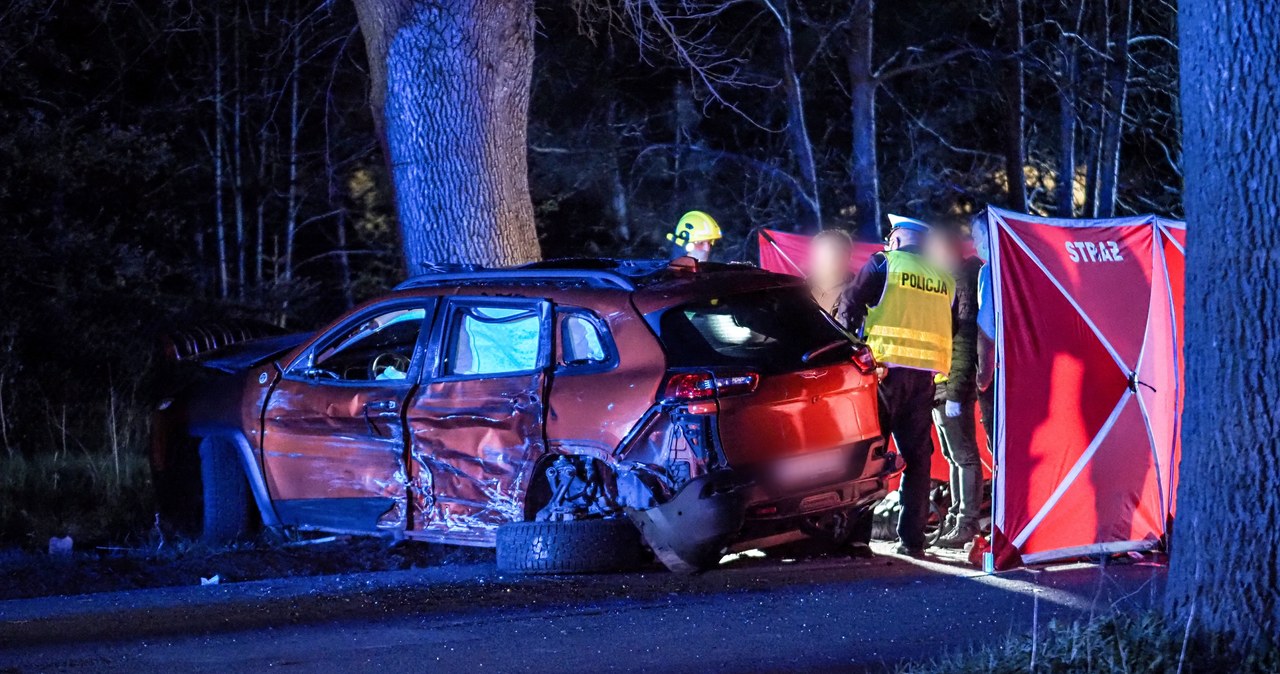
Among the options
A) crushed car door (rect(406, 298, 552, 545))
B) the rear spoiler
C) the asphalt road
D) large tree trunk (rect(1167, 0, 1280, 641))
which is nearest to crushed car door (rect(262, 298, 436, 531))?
crushed car door (rect(406, 298, 552, 545))

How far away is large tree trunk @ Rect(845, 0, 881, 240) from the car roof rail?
40.8ft

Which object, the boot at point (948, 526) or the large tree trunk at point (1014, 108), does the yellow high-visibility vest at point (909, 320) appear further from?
the large tree trunk at point (1014, 108)

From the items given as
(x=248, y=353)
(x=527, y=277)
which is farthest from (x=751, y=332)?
(x=248, y=353)

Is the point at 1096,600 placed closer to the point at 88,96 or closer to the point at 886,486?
the point at 886,486

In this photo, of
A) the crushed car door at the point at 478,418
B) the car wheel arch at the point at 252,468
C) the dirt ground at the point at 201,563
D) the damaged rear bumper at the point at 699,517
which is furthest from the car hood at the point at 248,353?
the damaged rear bumper at the point at 699,517

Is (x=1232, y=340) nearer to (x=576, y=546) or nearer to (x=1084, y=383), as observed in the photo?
(x=1084, y=383)

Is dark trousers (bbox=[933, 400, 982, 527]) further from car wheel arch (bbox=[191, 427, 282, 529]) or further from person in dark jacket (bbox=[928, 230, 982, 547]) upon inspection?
car wheel arch (bbox=[191, 427, 282, 529])

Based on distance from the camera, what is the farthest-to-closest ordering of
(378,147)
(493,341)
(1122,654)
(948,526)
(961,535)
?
(378,147) < (948,526) < (961,535) < (493,341) < (1122,654)

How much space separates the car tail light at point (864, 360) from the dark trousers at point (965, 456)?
83 centimetres

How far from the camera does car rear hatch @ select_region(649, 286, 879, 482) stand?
688 cm

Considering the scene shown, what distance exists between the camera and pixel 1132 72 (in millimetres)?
20125

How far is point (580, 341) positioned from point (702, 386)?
781 mm

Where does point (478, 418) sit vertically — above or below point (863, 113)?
below

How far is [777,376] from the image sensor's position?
701 cm
